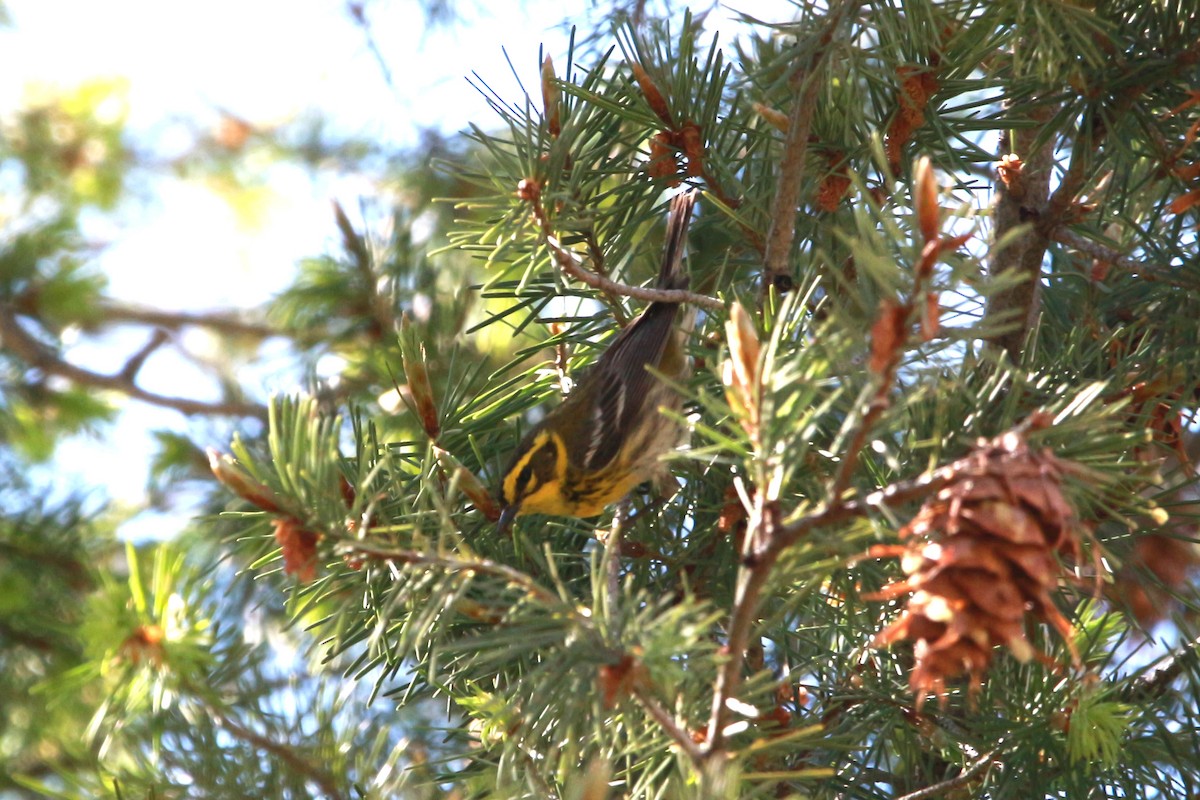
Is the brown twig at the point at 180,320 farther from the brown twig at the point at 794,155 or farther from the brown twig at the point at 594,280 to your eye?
the brown twig at the point at 794,155

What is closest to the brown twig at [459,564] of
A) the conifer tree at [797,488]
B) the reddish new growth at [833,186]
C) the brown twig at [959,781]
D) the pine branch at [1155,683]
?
the conifer tree at [797,488]

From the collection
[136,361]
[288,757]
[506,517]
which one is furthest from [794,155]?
[136,361]

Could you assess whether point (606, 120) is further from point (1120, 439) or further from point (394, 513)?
point (1120, 439)

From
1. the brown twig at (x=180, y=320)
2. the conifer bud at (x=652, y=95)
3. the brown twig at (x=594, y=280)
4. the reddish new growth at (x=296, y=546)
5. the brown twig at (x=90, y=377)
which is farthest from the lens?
the brown twig at (x=180, y=320)

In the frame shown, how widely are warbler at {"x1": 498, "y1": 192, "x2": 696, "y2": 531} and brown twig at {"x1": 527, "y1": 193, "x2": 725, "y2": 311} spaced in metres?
0.44

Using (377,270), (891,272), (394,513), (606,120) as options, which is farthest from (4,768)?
(891,272)

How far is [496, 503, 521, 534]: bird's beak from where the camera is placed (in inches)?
79.4

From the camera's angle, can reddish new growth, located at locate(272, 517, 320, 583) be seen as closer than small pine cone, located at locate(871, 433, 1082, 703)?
No

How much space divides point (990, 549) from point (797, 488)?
2.54ft

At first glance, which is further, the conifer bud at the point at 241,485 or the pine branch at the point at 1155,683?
the pine branch at the point at 1155,683

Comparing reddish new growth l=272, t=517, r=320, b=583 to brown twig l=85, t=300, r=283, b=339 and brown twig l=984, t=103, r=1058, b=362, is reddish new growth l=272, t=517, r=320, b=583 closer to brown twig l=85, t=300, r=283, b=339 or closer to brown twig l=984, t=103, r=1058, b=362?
brown twig l=984, t=103, r=1058, b=362

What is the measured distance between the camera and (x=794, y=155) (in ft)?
6.02

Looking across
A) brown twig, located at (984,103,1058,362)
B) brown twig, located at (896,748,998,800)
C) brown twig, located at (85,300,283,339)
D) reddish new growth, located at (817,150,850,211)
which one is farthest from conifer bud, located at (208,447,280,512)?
brown twig, located at (85,300,283,339)

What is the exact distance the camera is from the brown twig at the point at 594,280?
1826 millimetres
